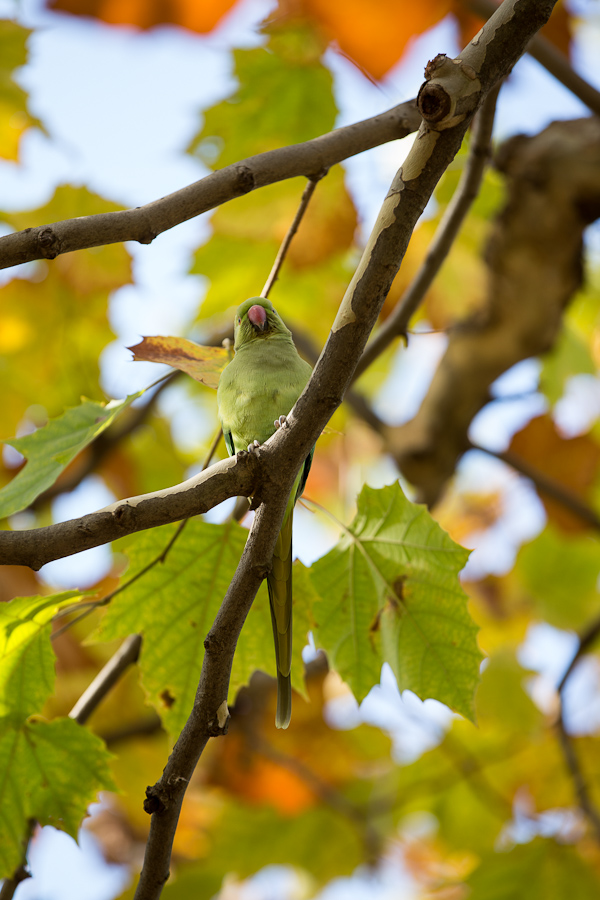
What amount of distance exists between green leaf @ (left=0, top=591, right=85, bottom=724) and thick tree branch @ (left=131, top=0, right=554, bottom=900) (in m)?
0.48

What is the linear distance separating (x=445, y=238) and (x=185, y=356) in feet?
2.77

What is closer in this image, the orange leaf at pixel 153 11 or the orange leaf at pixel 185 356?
the orange leaf at pixel 185 356

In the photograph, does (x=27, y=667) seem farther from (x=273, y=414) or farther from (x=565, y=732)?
(x=565, y=732)

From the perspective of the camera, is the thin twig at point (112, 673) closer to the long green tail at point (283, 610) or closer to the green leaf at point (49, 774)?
the green leaf at point (49, 774)

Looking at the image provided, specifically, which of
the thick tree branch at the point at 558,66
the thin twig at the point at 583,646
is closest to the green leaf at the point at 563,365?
the thin twig at the point at 583,646

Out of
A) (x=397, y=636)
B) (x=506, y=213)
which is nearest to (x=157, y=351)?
(x=397, y=636)

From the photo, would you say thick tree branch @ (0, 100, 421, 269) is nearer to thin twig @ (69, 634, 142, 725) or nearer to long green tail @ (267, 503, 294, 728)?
long green tail @ (267, 503, 294, 728)

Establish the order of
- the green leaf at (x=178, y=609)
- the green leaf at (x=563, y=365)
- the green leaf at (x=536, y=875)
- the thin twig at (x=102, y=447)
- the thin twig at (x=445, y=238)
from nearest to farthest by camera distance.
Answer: the green leaf at (x=178, y=609) < the thin twig at (x=445, y=238) < the green leaf at (x=536, y=875) < the thin twig at (x=102, y=447) < the green leaf at (x=563, y=365)

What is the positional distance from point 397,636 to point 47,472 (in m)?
0.91

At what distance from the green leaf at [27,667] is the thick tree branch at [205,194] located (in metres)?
0.81

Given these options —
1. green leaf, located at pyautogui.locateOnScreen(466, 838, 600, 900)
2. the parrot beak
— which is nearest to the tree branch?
green leaf, located at pyautogui.locateOnScreen(466, 838, 600, 900)

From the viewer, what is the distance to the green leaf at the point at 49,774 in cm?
164

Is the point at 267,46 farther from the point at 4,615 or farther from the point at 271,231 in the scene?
the point at 4,615

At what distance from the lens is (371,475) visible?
5.79 m
